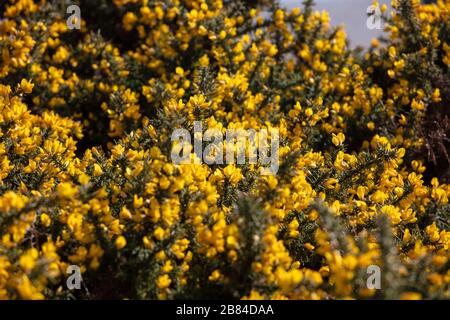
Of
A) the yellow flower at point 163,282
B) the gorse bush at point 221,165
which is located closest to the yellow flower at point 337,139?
the gorse bush at point 221,165

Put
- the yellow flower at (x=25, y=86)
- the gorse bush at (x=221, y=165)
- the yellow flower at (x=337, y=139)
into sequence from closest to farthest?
the gorse bush at (x=221, y=165) → the yellow flower at (x=337, y=139) → the yellow flower at (x=25, y=86)

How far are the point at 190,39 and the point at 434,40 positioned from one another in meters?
1.89

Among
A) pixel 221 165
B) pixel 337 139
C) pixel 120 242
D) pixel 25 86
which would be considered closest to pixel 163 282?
pixel 120 242

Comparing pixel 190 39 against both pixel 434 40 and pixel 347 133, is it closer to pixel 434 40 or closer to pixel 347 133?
pixel 347 133

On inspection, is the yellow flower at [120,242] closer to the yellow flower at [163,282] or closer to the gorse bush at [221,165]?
the gorse bush at [221,165]

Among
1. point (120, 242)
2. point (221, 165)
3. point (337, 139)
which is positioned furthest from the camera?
point (337, 139)

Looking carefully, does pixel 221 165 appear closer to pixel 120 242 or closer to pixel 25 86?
pixel 120 242

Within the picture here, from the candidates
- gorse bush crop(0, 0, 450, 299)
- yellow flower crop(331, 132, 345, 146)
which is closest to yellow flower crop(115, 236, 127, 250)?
gorse bush crop(0, 0, 450, 299)

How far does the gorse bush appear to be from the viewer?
1907 mm

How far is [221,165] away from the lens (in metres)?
2.68

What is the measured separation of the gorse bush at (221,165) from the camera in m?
1.91

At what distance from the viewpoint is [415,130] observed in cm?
353

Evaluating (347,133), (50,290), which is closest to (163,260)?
(50,290)
